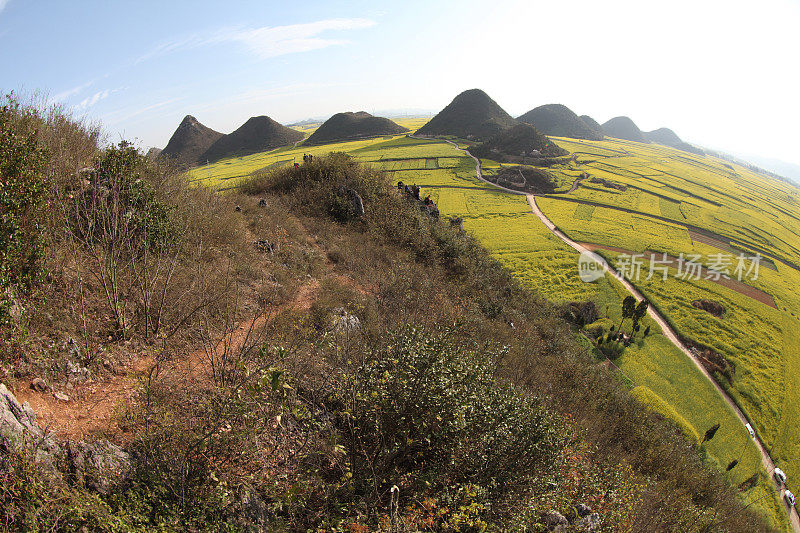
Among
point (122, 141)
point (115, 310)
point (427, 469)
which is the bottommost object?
point (427, 469)

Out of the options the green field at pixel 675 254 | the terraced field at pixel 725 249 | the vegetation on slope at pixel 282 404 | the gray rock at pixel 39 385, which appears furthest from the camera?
the terraced field at pixel 725 249

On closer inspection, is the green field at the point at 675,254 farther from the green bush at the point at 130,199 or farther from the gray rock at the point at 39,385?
the gray rock at the point at 39,385

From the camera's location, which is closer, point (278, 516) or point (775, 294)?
point (278, 516)

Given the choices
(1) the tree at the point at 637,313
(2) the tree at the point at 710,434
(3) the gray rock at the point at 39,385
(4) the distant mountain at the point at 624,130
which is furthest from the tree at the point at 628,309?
(4) the distant mountain at the point at 624,130

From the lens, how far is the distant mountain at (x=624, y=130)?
178m

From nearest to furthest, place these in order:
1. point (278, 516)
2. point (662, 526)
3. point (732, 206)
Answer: point (278, 516), point (662, 526), point (732, 206)

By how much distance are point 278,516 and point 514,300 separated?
22.6 m

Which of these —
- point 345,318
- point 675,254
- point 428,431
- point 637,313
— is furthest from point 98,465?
point 675,254

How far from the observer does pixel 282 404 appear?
503 centimetres

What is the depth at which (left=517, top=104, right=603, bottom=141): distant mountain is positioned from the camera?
139 meters

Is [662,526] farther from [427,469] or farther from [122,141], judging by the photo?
[122,141]

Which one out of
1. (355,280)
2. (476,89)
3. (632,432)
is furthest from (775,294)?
(476,89)

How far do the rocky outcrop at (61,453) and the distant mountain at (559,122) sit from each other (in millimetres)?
156468

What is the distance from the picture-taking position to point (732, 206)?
68.8 meters
